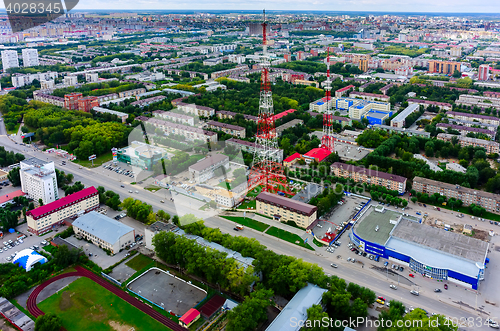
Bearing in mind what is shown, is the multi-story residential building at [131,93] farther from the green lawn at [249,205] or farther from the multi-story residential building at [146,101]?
the green lawn at [249,205]

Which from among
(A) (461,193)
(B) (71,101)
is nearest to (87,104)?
(B) (71,101)

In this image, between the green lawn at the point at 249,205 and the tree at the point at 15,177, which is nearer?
the green lawn at the point at 249,205

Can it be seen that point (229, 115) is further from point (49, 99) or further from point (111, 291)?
point (111, 291)

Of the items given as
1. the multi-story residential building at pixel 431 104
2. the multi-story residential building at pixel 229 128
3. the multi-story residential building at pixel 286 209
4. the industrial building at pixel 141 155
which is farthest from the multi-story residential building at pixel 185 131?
the multi-story residential building at pixel 431 104

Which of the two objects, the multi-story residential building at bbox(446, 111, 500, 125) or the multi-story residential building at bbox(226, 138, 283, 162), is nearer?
the multi-story residential building at bbox(226, 138, 283, 162)

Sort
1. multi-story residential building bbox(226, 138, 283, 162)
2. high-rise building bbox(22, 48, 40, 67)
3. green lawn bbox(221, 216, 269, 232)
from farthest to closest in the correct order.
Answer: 1. high-rise building bbox(22, 48, 40, 67)
2. multi-story residential building bbox(226, 138, 283, 162)
3. green lawn bbox(221, 216, 269, 232)

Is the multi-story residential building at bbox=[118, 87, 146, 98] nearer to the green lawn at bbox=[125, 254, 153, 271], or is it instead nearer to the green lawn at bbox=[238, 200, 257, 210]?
the green lawn at bbox=[238, 200, 257, 210]

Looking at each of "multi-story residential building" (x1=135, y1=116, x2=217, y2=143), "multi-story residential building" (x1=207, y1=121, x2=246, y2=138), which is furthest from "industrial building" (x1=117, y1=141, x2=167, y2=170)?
"multi-story residential building" (x1=207, y1=121, x2=246, y2=138)

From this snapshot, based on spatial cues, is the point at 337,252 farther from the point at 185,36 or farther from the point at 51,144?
the point at 185,36
